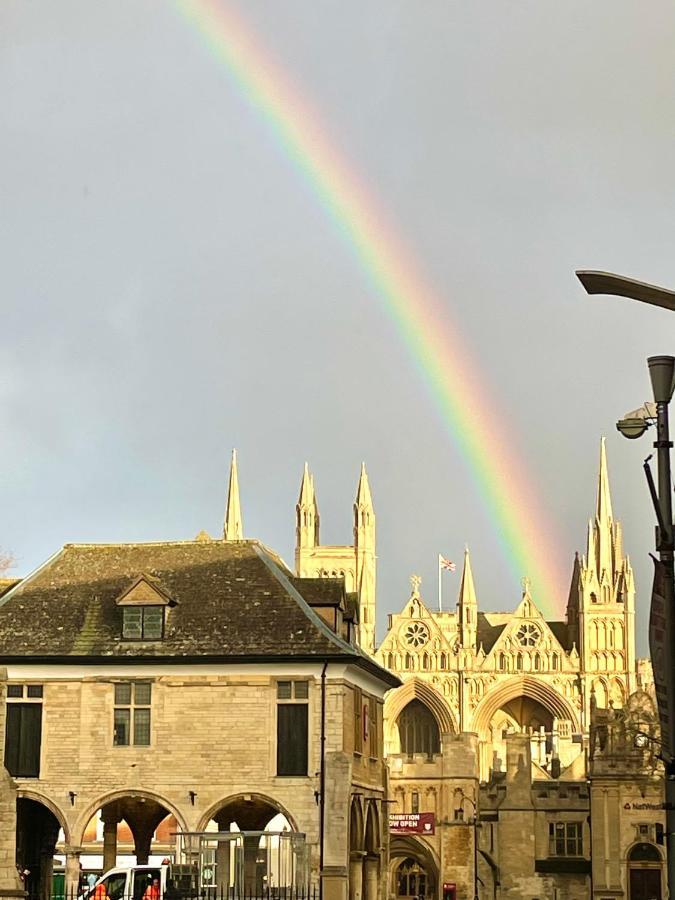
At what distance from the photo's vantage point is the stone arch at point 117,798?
37.2m

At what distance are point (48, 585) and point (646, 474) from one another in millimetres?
27693

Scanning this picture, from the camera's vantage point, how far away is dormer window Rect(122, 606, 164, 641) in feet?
128

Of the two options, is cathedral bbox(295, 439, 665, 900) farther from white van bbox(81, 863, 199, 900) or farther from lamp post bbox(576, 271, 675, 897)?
lamp post bbox(576, 271, 675, 897)

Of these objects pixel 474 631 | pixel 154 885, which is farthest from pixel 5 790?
pixel 474 631

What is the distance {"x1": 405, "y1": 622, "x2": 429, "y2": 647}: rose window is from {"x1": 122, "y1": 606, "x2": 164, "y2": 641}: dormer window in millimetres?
77604

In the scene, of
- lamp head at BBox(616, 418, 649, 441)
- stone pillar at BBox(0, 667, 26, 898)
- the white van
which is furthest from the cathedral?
lamp head at BBox(616, 418, 649, 441)

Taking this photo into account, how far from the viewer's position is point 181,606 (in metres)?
39.8

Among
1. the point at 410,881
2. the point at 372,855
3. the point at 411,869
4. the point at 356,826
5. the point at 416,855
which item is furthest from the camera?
the point at 410,881

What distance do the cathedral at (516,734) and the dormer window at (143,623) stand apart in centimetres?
1272

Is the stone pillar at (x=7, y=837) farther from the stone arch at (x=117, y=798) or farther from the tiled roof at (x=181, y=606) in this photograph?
the tiled roof at (x=181, y=606)

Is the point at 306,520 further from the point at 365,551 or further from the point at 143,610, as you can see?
the point at 143,610

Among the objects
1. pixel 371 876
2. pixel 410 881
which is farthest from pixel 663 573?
pixel 410 881

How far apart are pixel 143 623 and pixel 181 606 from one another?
122cm

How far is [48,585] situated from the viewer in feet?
135
